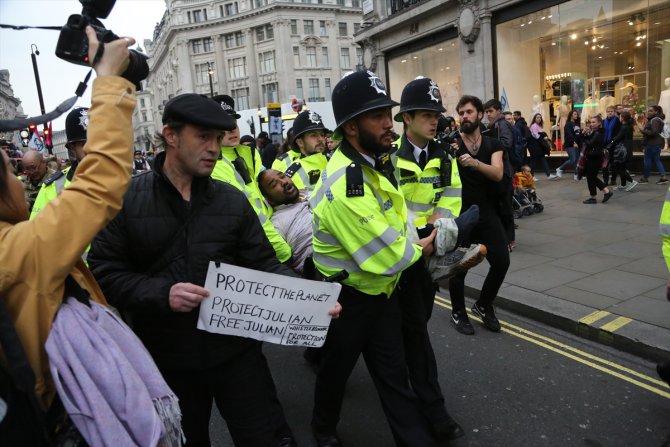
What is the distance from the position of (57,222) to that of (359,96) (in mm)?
1732

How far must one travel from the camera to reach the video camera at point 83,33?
1433 mm

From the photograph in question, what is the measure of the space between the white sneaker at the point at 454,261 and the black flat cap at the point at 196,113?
149 cm

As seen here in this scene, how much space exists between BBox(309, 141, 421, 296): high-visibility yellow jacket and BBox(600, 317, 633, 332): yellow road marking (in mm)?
2616

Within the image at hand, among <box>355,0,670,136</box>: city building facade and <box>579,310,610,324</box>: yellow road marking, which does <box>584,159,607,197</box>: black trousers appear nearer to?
<box>355,0,670,136</box>: city building facade

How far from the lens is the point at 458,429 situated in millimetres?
3055

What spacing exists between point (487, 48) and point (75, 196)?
55.9ft

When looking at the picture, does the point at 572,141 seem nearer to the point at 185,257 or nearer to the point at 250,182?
the point at 250,182

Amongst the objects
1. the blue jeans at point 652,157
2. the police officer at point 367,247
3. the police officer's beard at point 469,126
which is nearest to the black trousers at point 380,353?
the police officer at point 367,247

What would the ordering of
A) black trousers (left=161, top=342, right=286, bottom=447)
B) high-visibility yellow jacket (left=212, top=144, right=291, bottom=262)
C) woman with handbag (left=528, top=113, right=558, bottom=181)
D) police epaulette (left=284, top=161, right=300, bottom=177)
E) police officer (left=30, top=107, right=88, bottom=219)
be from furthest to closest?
woman with handbag (left=528, top=113, right=558, bottom=181) → police epaulette (left=284, top=161, right=300, bottom=177) → police officer (left=30, top=107, right=88, bottom=219) → high-visibility yellow jacket (left=212, top=144, right=291, bottom=262) → black trousers (left=161, top=342, right=286, bottom=447)

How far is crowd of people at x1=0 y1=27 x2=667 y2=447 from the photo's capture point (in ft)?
4.52

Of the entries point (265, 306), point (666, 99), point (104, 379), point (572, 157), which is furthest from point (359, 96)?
point (666, 99)

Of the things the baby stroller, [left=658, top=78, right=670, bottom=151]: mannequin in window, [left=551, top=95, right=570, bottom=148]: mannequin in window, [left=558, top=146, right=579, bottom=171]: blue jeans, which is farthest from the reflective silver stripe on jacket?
[left=551, top=95, right=570, bottom=148]: mannequin in window

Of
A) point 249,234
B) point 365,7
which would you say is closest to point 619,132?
point 249,234

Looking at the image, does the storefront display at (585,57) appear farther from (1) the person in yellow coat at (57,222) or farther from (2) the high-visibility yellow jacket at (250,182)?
(1) the person in yellow coat at (57,222)
